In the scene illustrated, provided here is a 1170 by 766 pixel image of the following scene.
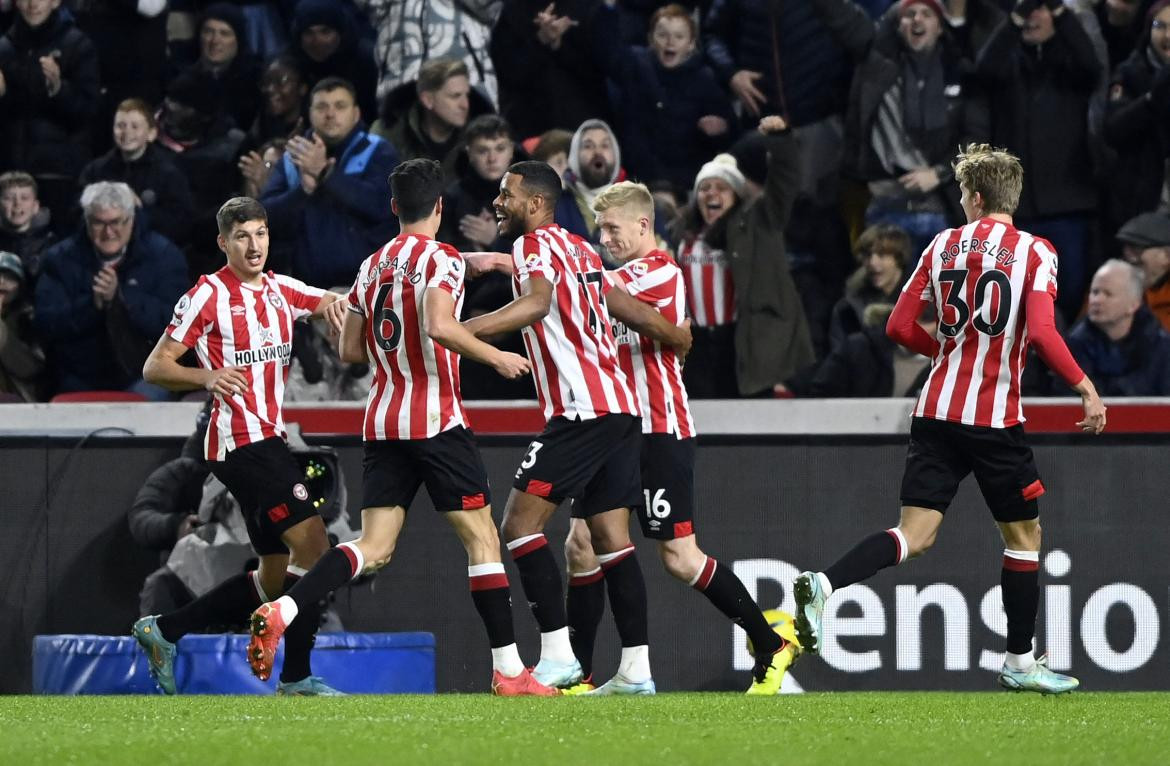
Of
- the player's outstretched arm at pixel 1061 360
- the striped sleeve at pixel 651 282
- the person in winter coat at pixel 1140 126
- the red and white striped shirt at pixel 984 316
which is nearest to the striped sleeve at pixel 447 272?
the striped sleeve at pixel 651 282

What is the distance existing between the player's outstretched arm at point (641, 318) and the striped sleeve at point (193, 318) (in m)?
1.66

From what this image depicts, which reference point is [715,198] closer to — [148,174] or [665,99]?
[665,99]

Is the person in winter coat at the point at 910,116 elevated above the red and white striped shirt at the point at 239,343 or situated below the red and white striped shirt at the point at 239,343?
above

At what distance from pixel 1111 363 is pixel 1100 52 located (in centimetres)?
216

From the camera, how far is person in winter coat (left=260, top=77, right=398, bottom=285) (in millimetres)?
10477

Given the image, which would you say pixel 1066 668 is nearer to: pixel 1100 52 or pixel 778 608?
pixel 778 608

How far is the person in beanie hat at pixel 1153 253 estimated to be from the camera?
1017 centimetres

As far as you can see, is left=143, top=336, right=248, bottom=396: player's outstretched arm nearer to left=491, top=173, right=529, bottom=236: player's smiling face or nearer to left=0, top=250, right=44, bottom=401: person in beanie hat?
left=491, top=173, right=529, bottom=236: player's smiling face

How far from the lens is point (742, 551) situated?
28.2ft

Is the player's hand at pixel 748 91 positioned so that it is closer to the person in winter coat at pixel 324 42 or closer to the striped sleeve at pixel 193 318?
the person in winter coat at pixel 324 42

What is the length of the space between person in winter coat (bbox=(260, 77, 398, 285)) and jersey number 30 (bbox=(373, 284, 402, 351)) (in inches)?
136

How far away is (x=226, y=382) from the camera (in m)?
7.41

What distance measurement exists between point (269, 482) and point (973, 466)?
2.72 metres

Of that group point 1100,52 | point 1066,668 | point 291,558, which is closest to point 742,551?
point 1066,668
